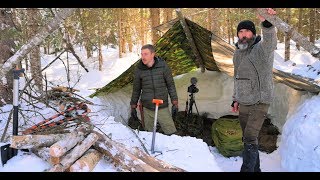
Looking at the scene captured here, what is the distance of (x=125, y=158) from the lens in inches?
119

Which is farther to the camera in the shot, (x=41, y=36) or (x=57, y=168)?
(x=41, y=36)

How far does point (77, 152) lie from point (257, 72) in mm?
2020

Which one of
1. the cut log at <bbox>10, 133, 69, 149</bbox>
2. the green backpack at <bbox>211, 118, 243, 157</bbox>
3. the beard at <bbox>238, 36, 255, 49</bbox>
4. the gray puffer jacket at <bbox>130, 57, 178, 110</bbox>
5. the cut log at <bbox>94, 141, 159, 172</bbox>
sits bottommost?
the green backpack at <bbox>211, 118, 243, 157</bbox>

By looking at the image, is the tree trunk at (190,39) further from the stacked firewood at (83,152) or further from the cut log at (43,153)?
the cut log at (43,153)

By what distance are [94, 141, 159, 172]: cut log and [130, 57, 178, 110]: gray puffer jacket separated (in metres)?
1.69

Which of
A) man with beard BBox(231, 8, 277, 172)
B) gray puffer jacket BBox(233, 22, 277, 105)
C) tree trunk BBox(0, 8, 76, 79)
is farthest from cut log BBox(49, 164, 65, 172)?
gray puffer jacket BBox(233, 22, 277, 105)

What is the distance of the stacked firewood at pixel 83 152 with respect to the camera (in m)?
2.82

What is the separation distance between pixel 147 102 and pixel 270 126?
3194 mm

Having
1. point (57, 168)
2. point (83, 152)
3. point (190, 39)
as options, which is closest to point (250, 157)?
point (83, 152)

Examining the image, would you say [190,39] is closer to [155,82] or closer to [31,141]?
[155,82]

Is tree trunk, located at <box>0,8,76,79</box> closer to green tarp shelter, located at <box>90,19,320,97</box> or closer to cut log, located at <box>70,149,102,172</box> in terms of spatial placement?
cut log, located at <box>70,149,102,172</box>

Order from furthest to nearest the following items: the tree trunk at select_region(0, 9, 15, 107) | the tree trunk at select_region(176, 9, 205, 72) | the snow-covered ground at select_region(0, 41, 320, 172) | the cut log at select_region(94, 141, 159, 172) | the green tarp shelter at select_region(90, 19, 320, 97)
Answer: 1. the tree trunk at select_region(176, 9, 205, 72)
2. the green tarp shelter at select_region(90, 19, 320, 97)
3. the tree trunk at select_region(0, 9, 15, 107)
4. the snow-covered ground at select_region(0, 41, 320, 172)
5. the cut log at select_region(94, 141, 159, 172)

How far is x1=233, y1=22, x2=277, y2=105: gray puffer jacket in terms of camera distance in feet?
11.0

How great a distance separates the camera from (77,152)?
2.93 m
